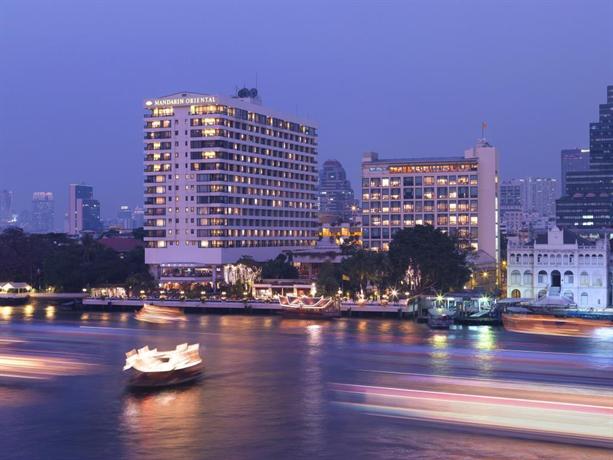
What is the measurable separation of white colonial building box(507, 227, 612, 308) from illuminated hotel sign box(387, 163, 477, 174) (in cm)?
4316

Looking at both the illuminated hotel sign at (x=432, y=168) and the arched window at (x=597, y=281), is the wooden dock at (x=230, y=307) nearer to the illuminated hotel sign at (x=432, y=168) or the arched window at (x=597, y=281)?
the arched window at (x=597, y=281)

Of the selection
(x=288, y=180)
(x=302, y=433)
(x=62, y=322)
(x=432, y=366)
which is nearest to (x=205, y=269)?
(x=288, y=180)

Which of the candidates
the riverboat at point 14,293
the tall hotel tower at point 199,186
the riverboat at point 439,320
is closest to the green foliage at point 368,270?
the riverboat at point 439,320

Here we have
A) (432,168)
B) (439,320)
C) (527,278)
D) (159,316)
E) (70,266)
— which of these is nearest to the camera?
(439,320)

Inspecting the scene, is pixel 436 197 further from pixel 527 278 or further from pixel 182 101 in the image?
pixel 182 101

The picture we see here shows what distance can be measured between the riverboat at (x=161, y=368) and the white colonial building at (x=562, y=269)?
64.5 metres

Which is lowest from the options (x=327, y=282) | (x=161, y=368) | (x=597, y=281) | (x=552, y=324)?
(x=161, y=368)

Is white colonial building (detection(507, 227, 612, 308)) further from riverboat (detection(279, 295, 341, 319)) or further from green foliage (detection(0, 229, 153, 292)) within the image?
green foliage (detection(0, 229, 153, 292))

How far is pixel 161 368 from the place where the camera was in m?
56.3

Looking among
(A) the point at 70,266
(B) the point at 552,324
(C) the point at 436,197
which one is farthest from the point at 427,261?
(A) the point at 70,266

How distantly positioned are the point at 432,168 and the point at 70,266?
67.8m

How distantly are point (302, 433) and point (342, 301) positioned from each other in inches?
2849

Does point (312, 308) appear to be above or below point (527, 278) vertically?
below

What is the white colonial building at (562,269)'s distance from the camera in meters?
109
